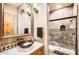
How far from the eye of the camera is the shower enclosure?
1642 millimetres

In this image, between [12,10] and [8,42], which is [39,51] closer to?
[8,42]

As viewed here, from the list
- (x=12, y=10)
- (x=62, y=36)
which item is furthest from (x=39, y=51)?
(x=12, y=10)

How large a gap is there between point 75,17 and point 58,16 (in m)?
0.22

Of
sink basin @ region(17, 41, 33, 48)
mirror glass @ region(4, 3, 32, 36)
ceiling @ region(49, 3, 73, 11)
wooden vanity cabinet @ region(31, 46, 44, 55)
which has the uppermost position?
ceiling @ region(49, 3, 73, 11)

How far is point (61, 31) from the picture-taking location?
66.2 inches

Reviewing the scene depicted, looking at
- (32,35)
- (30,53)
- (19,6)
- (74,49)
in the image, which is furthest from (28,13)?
(74,49)

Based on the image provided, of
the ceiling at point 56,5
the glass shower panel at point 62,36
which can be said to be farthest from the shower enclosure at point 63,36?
the ceiling at point 56,5

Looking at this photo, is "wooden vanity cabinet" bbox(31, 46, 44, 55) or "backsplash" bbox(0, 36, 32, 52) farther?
"wooden vanity cabinet" bbox(31, 46, 44, 55)

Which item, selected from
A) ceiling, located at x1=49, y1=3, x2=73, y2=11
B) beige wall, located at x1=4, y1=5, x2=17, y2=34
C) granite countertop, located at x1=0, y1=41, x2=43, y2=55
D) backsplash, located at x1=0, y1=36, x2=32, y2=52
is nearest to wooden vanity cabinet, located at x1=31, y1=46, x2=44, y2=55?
granite countertop, located at x1=0, y1=41, x2=43, y2=55

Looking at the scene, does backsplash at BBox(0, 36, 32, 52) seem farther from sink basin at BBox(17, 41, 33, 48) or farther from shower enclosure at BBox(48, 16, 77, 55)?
shower enclosure at BBox(48, 16, 77, 55)

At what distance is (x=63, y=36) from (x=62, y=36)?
0.01 metres

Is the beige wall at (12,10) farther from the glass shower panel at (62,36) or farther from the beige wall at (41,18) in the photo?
the glass shower panel at (62,36)

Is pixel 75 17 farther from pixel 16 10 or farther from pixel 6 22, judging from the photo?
pixel 6 22

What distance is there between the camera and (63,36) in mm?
1672
